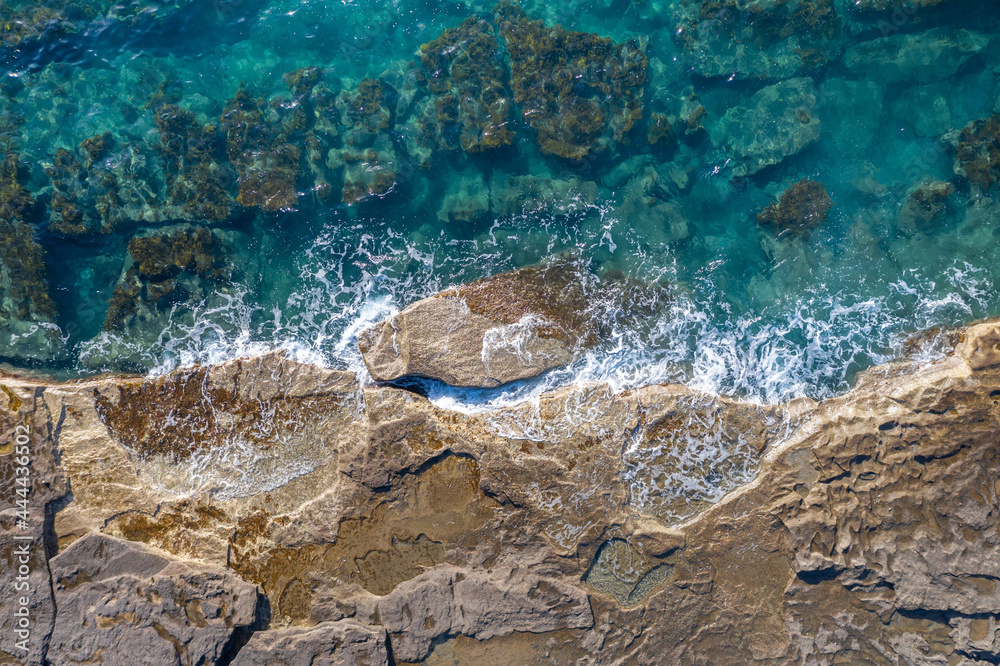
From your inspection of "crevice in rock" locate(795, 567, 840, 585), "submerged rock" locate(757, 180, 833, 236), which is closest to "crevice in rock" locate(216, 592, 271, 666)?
"crevice in rock" locate(795, 567, 840, 585)

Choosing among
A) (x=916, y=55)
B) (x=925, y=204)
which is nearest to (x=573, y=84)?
(x=916, y=55)

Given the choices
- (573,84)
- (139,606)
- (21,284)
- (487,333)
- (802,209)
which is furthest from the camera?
(573,84)

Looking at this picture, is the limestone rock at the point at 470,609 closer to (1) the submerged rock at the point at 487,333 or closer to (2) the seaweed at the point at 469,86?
(1) the submerged rock at the point at 487,333

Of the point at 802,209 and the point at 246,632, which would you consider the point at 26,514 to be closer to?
the point at 246,632

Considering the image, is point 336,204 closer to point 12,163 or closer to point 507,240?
point 507,240

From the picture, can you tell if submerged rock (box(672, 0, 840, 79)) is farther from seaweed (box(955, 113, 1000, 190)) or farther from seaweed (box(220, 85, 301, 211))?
seaweed (box(220, 85, 301, 211))
